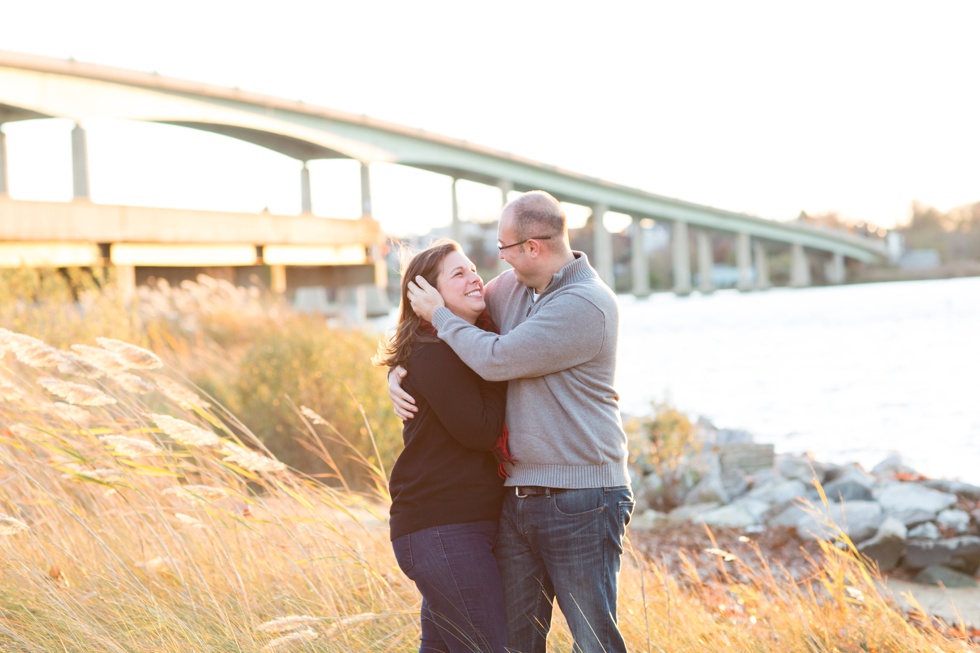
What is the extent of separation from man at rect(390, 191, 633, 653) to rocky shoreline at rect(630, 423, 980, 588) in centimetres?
439

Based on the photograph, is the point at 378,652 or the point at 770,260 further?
the point at 770,260

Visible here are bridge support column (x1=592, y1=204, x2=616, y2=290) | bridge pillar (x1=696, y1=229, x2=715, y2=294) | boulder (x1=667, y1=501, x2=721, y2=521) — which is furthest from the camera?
bridge pillar (x1=696, y1=229, x2=715, y2=294)

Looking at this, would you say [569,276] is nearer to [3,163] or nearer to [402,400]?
[402,400]

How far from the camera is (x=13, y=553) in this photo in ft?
14.1

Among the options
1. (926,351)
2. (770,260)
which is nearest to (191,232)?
(926,351)

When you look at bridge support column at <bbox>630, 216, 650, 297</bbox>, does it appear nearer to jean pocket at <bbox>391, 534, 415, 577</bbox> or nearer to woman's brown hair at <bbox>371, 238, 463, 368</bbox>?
woman's brown hair at <bbox>371, 238, 463, 368</bbox>

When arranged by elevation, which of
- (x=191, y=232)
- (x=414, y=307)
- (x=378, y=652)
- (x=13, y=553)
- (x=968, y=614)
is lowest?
(x=968, y=614)

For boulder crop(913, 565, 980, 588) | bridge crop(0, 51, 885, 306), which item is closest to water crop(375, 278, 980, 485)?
boulder crop(913, 565, 980, 588)

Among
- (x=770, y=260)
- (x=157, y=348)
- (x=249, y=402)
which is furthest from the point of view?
(x=770, y=260)

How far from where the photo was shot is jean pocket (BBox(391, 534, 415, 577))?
3.41 meters

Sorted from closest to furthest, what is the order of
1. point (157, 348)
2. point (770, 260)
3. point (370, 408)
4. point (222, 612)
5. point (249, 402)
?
1. point (222, 612)
2. point (370, 408)
3. point (249, 402)
4. point (157, 348)
5. point (770, 260)

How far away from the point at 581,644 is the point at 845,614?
4.76 ft

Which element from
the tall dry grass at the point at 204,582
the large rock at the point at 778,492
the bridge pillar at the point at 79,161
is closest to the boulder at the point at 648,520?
the large rock at the point at 778,492

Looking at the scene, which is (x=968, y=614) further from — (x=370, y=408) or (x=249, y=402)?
(x=249, y=402)
